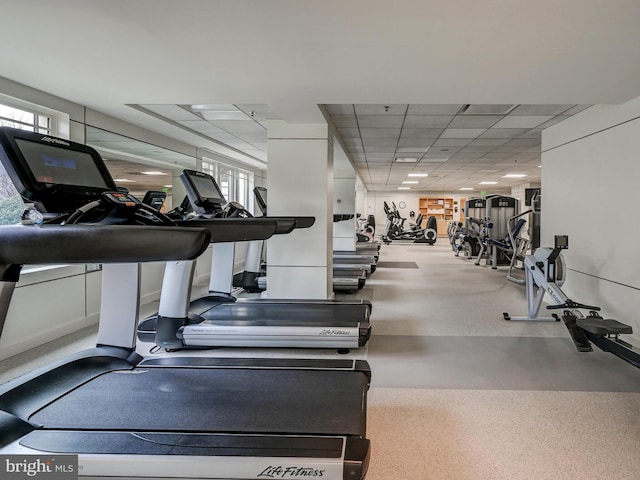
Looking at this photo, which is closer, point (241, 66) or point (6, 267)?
point (6, 267)

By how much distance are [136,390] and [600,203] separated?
4755 mm

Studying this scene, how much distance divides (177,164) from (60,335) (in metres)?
3.60

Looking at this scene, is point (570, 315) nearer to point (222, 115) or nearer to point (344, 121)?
point (344, 121)

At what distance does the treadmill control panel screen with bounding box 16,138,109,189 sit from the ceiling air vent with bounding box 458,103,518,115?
407cm

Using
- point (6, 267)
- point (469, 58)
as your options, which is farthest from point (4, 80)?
point (469, 58)

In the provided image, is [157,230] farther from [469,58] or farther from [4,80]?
[4,80]

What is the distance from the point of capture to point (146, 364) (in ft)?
7.68

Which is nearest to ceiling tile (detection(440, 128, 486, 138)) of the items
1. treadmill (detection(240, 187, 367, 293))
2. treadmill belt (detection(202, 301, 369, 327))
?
treadmill (detection(240, 187, 367, 293))

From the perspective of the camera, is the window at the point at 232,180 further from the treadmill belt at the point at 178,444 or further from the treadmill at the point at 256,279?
the treadmill belt at the point at 178,444

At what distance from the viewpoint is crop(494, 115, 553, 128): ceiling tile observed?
15.8 feet

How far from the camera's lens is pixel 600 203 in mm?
3996

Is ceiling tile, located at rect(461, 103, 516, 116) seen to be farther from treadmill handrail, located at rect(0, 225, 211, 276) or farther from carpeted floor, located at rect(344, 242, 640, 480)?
treadmill handrail, located at rect(0, 225, 211, 276)

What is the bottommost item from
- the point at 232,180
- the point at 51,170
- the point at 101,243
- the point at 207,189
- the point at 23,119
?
the point at 101,243

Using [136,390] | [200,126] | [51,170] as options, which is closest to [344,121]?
[200,126]
